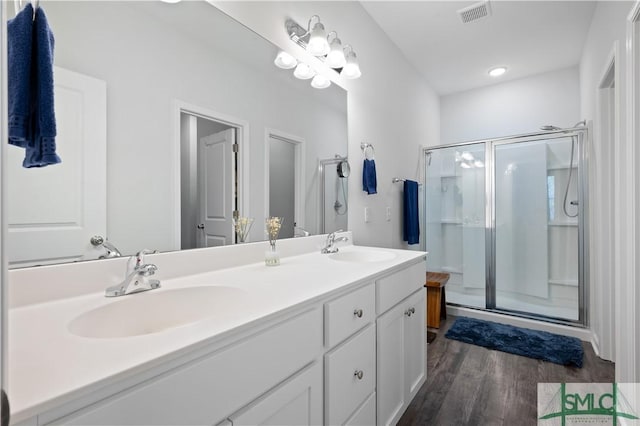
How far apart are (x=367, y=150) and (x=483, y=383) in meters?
1.72

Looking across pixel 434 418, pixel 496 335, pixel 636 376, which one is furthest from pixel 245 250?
pixel 496 335

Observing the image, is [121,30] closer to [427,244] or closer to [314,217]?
[314,217]

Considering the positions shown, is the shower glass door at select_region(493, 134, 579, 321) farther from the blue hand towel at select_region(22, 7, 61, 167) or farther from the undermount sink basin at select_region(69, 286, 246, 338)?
the blue hand towel at select_region(22, 7, 61, 167)

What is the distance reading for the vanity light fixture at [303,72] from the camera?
5.39ft

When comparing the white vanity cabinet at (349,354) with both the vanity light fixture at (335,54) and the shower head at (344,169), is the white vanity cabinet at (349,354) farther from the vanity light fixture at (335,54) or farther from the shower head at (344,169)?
the vanity light fixture at (335,54)

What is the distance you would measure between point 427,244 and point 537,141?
4.78ft

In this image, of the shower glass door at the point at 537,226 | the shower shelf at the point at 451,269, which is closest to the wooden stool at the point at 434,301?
the shower shelf at the point at 451,269

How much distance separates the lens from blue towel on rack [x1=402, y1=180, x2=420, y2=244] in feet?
9.22

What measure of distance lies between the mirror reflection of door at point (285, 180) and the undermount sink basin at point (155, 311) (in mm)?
609

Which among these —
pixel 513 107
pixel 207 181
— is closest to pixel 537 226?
pixel 513 107

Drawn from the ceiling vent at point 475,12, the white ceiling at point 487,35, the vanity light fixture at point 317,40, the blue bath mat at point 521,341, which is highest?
the white ceiling at point 487,35

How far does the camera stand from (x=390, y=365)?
1.33m

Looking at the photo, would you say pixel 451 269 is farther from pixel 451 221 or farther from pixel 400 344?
pixel 400 344

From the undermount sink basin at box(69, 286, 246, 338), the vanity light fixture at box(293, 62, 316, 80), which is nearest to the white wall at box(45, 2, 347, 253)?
the undermount sink basin at box(69, 286, 246, 338)
